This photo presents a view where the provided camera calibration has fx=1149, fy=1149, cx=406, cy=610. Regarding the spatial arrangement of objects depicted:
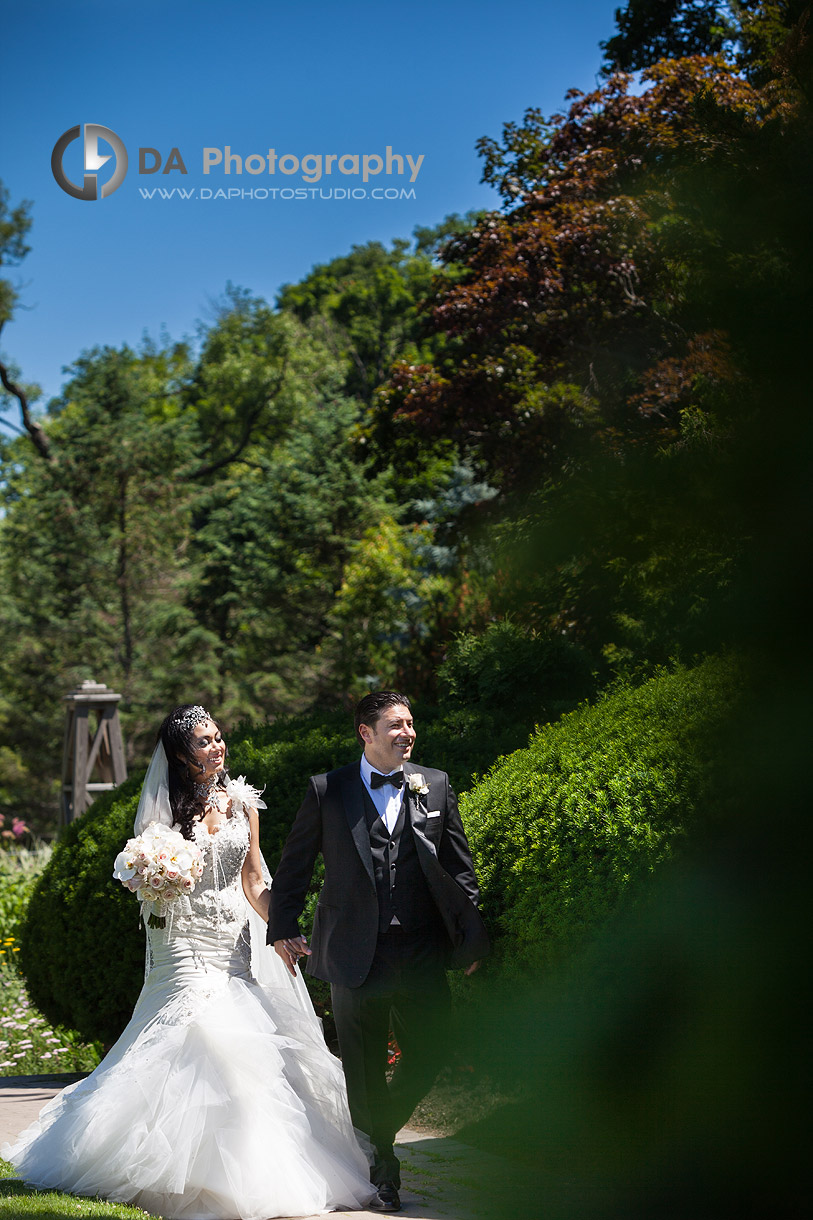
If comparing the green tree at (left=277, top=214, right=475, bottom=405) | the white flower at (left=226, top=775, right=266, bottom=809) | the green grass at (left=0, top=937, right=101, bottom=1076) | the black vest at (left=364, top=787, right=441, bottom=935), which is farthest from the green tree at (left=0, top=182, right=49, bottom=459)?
the black vest at (left=364, top=787, right=441, bottom=935)

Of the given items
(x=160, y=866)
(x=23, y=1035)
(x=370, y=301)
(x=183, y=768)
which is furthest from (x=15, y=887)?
(x=370, y=301)

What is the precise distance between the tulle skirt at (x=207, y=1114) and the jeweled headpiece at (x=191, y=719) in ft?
2.84

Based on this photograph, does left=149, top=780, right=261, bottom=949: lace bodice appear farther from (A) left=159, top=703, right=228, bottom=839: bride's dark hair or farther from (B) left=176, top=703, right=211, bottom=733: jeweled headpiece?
(B) left=176, top=703, right=211, bottom=733: jeweled headpiece

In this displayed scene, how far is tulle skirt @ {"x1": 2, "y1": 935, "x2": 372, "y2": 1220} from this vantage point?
409cm

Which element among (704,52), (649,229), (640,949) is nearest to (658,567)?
(649,229)

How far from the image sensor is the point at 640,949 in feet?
12.7

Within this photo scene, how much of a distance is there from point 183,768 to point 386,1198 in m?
1.84

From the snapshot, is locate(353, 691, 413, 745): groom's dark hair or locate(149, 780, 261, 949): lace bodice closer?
locate(353, 691, 413, 745): groom's dark hair

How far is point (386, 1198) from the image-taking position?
4.19 meters

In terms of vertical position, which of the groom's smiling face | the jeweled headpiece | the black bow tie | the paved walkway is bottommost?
the paved walkway

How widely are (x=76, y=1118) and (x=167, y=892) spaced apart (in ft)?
2.94

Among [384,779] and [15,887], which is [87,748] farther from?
[384,779]

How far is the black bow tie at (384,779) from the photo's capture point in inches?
172

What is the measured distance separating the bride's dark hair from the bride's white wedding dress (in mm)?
78
